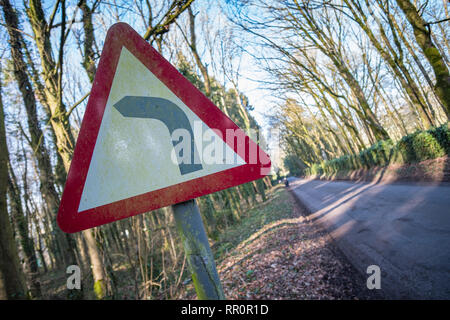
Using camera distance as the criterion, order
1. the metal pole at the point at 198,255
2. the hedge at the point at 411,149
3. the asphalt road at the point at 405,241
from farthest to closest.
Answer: the hedge at the point at 411,149
the asphalt road at the point at 405,241
the metal pole at the point at 198,255

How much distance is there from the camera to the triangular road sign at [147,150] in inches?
41.0

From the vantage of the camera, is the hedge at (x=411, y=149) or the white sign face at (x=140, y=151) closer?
the white sign face at (x=140, y=151)

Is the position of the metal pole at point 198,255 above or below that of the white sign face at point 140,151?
below

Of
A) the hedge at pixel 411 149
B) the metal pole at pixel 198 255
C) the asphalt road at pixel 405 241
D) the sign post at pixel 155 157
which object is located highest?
the sign post at pixel 155 157

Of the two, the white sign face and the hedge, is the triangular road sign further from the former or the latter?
the hedge

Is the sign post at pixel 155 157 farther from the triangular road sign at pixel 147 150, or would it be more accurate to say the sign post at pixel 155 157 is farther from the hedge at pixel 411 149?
the hedge at pixel 411 149

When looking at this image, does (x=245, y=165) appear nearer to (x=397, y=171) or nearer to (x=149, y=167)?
(x=149, y=167)

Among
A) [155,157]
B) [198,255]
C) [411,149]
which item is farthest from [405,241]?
[411,149]

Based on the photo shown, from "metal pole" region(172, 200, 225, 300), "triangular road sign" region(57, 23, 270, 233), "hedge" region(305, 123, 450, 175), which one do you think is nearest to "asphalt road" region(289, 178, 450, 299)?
"hedge" region(305, 123, 450, 175)

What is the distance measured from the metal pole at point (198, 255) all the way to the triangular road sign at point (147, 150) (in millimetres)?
96

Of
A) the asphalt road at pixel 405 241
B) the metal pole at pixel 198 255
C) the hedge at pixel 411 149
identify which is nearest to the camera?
the metal pole at pixel 198 255

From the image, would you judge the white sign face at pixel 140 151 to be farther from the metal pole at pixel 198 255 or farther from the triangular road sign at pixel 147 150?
the metal pole at pixel 198 255

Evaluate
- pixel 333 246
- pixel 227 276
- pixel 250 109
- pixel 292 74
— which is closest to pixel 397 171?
pixel 292 74

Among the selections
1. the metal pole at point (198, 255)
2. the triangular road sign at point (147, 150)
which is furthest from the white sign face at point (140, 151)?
the metal pole at point (198, 255)
